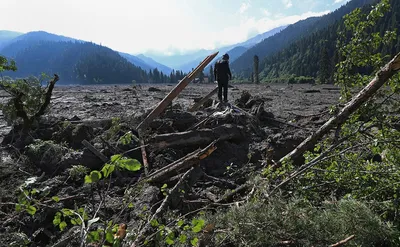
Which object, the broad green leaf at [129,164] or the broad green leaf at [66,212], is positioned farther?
the broad green leaf at [66,212]

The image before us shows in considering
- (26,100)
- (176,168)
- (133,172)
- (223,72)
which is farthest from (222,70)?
(26,100)

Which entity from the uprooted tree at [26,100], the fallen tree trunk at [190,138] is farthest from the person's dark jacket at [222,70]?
the uprooted tree at [26,100]

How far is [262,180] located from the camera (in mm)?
3748

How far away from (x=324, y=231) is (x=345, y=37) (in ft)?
10.0

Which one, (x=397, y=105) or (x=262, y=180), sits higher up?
(x=397, y=105)

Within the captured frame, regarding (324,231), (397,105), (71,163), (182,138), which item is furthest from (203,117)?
(324,231)

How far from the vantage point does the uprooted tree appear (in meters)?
7.12

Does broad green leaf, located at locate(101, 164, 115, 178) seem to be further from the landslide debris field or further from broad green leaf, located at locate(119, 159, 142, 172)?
the landslide debris field

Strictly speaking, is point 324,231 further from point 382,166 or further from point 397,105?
point 397,105

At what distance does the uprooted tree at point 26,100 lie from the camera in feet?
23.4

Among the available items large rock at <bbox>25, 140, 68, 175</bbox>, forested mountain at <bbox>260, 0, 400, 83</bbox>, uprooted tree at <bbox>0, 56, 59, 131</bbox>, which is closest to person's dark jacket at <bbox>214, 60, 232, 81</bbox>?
uprooted tree at <bbox>0, 56, 59, 131</bbox>

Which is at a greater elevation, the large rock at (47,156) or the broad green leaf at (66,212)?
the broad green leaf at (66,212)

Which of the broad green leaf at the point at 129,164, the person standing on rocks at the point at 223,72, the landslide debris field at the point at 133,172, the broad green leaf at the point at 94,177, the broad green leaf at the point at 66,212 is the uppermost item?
the person standing on rocks at the point at 223,72

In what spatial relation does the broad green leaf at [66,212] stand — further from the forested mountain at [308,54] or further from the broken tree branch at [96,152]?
the forested mountain at [308,54]
